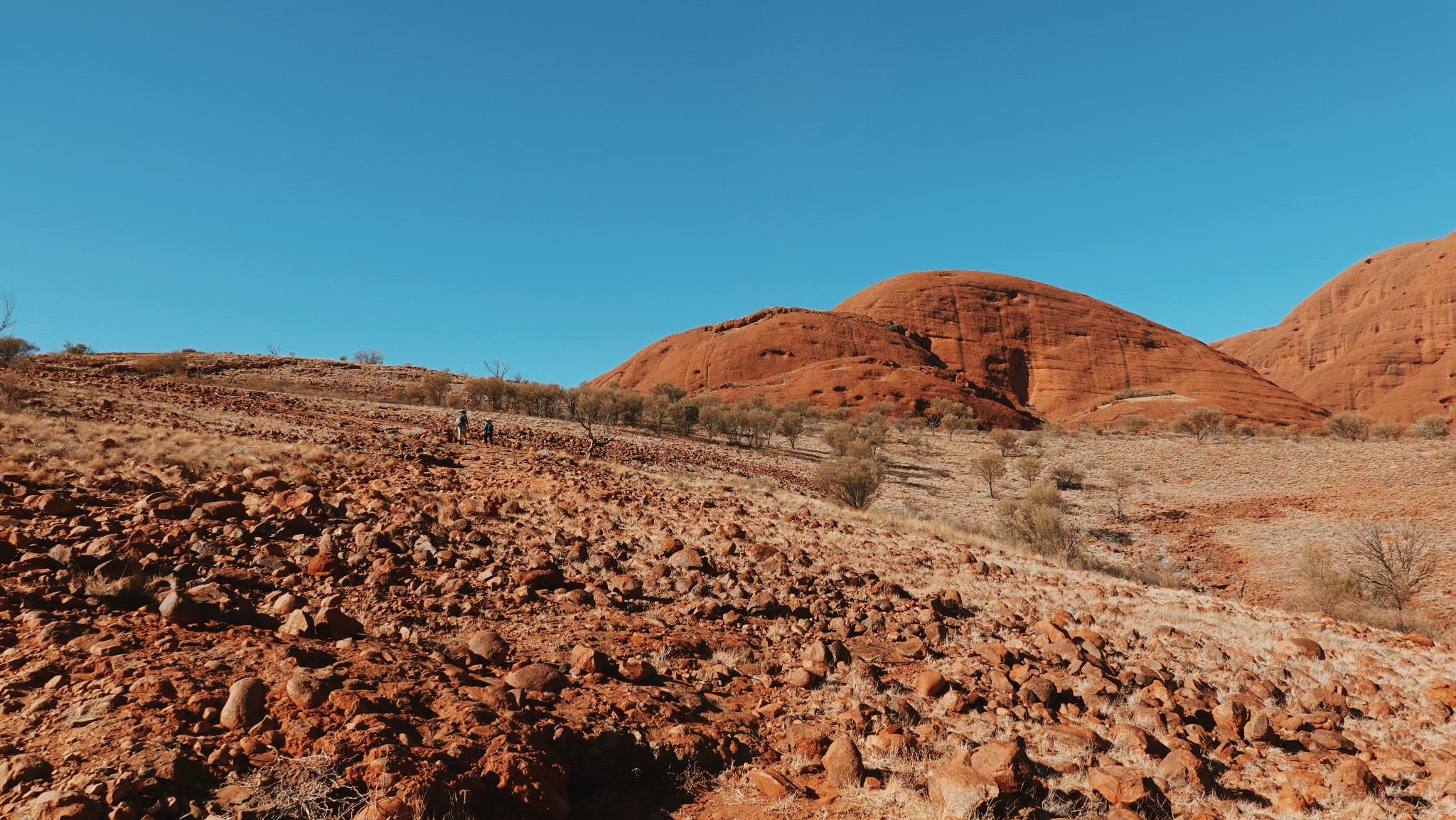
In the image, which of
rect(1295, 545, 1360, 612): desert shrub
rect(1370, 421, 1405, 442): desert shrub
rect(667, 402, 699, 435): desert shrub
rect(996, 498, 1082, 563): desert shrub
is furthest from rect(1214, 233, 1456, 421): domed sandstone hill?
rect(667, 402, 699, 435): desert shrub

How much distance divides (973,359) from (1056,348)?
13058mm

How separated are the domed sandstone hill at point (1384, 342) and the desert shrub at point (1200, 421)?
1508 inches

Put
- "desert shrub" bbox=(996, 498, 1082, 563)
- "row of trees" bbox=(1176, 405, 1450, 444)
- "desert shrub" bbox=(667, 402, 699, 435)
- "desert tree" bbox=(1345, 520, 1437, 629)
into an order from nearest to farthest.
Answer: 1. "desert tree" bbox=(1345, 520, 1437, 629)
2. "desert shrub" bbox=(996, 498, 1082, 563)
3. "desert shrub" bbox=(667, 402, 699, 435)
4. "row of trees" bbox=(1176, 405, 1450, 444)

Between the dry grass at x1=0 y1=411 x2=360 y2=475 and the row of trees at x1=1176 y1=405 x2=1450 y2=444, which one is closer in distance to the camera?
the dry grass at x1=0 y1=411 x2=360 y2=475

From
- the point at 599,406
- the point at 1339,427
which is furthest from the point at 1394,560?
the point at 1339,427

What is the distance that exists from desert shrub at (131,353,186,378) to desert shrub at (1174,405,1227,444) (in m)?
68.4

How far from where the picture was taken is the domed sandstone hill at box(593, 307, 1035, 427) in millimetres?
63500

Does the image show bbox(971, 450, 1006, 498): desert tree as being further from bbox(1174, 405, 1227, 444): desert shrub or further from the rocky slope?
the rocky slope

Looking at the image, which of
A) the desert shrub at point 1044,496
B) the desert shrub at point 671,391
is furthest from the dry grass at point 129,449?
the desert shrub at point 671,391

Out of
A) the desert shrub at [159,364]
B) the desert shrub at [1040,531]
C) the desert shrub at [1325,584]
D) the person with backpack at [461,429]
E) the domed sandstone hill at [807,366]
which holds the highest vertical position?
the domed sandstone hill at [807,366]

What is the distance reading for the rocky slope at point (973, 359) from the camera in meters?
66.0

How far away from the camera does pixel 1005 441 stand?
37625mm

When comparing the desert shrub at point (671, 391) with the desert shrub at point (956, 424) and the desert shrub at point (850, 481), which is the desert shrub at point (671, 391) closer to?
the desert shrub at point (956, 424)

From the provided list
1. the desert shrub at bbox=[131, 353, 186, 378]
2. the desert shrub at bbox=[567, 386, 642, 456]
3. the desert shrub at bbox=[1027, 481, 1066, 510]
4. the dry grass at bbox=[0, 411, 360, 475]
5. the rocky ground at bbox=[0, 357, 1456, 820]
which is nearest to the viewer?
the rocky ground at bbox=[0, 357, 1456, 820]
